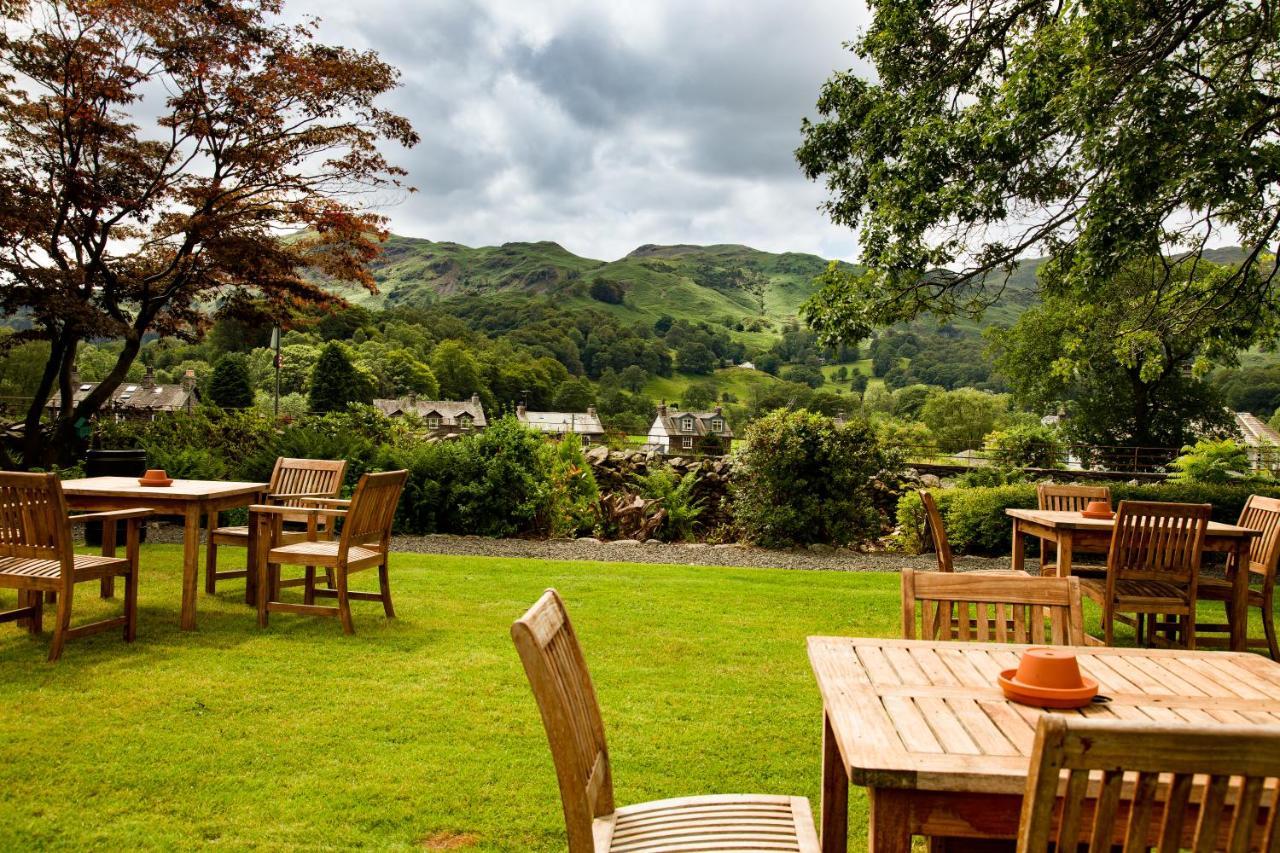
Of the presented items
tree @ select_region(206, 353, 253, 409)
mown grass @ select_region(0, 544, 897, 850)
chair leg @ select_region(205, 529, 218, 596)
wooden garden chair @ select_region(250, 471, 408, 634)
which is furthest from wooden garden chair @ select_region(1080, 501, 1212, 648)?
tree @ select_region(206, 353, 253, 409)

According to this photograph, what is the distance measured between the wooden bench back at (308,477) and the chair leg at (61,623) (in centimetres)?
229

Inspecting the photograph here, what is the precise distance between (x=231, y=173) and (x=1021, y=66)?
35.8 feet

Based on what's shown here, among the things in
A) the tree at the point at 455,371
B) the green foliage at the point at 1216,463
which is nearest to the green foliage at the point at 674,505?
the green foliage at the point at 1216,463

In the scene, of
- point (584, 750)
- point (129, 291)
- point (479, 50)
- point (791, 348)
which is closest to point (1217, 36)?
point (479, 50)

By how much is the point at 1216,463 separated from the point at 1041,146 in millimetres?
6883

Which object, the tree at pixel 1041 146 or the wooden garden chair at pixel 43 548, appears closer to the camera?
the wooden garden chair at pixel 43 548

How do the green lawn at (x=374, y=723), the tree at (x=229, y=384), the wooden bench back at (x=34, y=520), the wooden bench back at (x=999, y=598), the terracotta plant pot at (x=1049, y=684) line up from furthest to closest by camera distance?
the tree at (x=229, y=384)
the wooden bench back at (x=34, y=520)
the green lawn at (x=374, y=723)
the wooden bench back at (x=999, y=598)
the terracotta plant pot at (x=1049, y=684)

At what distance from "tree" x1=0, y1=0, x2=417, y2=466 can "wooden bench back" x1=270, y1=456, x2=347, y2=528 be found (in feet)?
19.4

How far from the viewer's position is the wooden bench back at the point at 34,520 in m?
5.12

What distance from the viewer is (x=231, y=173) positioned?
12.7 metres

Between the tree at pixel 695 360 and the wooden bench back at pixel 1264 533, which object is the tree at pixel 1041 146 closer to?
the wooden bench back at pixel 1264 533

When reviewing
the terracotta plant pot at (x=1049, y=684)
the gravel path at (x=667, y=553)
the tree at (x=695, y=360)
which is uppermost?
the tree at (x=695, y=360)

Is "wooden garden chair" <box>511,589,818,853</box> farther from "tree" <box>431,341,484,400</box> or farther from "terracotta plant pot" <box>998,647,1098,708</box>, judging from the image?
"tree" <box>431,341,484,400</box>

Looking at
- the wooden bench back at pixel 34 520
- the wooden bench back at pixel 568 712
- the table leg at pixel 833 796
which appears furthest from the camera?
the wooden bench back at pixel 34 520
